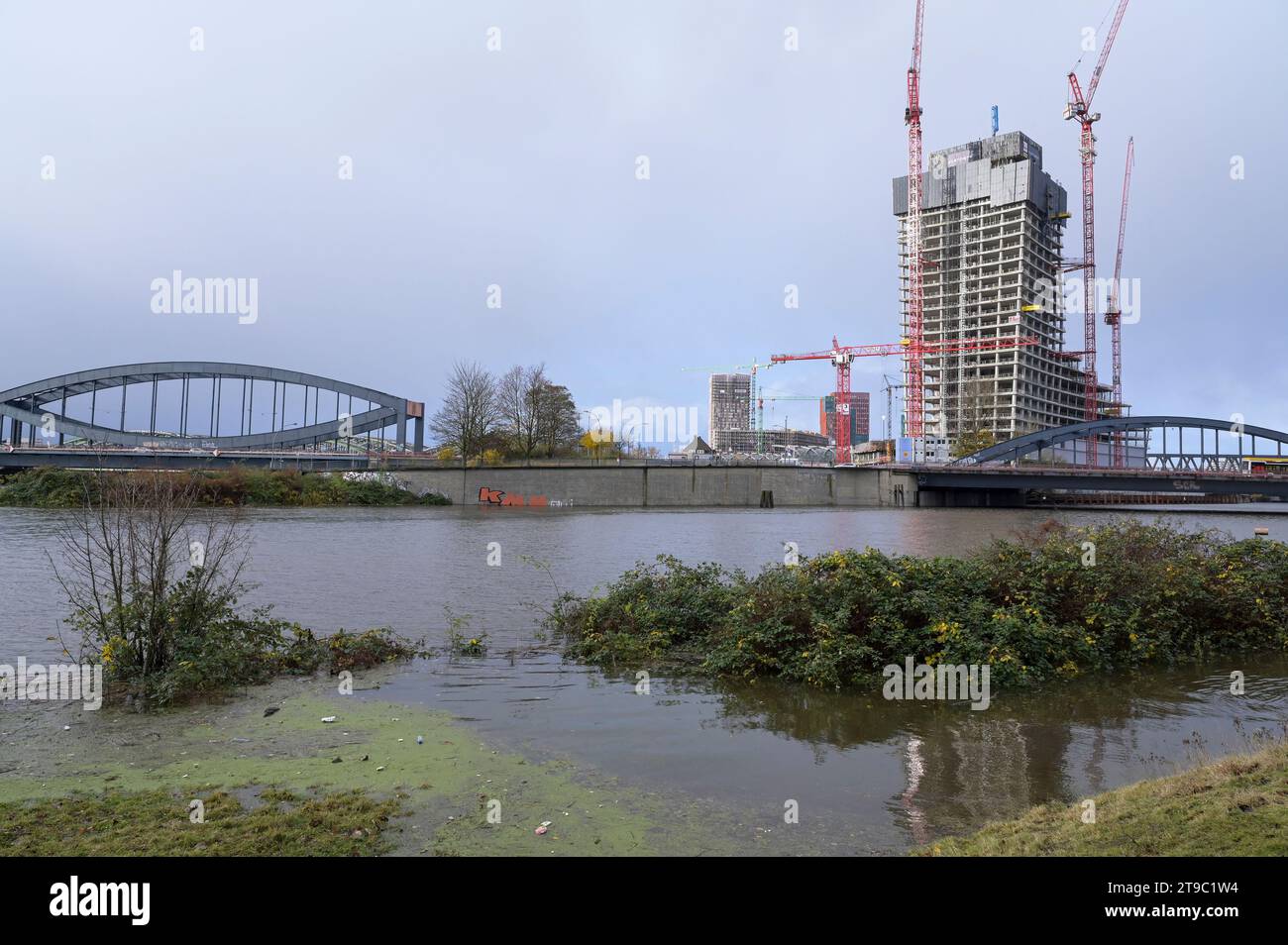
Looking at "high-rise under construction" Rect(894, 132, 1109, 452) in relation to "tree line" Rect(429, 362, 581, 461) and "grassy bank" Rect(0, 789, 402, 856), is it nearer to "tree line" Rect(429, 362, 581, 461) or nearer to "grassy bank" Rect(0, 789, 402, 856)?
"tree line" Rect(429, 362, 581, 461)

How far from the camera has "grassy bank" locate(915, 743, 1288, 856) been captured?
4926mm

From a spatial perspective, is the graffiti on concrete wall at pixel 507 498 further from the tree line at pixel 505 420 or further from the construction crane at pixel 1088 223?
the construction crane at pixel 1088 223

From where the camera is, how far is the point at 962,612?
39.2 ft

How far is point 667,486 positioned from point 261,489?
39177 millimetres

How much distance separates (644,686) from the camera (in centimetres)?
1170

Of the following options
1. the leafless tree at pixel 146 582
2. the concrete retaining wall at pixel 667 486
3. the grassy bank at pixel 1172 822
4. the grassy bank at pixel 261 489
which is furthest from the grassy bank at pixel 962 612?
the concrete retaining wall at pixel 667 486

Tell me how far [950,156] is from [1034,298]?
44165 mm

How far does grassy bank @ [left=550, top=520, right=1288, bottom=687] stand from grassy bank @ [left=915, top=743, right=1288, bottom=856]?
4.75 meters

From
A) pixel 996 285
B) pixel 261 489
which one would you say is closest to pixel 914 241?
pixel 996 285

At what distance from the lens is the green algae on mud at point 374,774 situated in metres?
6.38

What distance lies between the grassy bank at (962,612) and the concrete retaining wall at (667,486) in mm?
63264

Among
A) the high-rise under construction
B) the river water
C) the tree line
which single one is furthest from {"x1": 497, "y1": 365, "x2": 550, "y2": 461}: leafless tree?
the high-rise under construction
